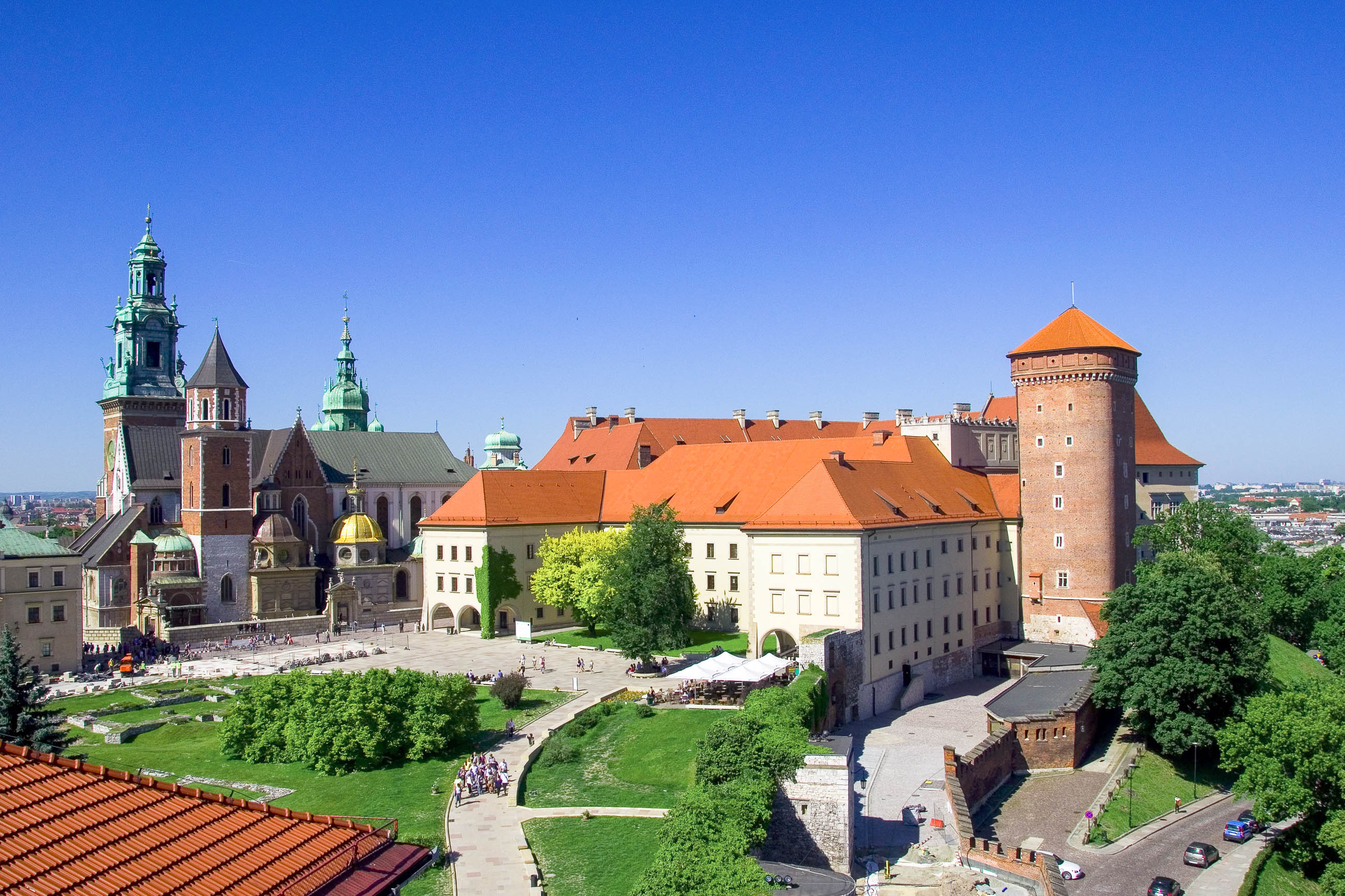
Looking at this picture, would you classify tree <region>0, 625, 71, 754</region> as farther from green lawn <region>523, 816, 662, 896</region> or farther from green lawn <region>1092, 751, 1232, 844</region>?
green lawn <region>1092, 751, 1232, 844</region>

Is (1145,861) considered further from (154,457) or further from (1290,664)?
(154,457)

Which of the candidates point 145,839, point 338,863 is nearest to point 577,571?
point 338,863

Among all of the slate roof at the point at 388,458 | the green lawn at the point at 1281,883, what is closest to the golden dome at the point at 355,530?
the slate roof at the point at 388,458

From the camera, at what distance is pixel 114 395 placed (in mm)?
85812

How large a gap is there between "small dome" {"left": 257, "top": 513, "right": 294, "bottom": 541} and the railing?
6630 cm


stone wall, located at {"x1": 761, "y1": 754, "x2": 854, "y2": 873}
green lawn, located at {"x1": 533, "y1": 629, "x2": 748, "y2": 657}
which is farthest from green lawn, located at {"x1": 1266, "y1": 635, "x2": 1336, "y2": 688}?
stone wall, located at {"x1": 761, "y1": 754, "x2": 854, "y2": 873}

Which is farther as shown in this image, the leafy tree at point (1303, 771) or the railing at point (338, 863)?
the leafy tree at point (1303, 771)

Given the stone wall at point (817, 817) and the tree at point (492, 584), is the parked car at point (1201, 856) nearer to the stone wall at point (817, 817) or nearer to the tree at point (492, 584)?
the stone wall at point (817, 817)

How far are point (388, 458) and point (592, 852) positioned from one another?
64.2 metres

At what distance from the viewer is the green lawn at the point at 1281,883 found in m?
36.2

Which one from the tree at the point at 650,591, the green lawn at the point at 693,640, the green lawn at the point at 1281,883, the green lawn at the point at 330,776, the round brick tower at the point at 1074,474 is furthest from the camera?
the round brick tower at the point at 1074,474

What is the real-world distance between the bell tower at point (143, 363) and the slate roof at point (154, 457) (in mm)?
3265

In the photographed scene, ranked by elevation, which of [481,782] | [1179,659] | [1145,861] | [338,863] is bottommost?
[1145,861]

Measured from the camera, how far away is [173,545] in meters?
73.6
